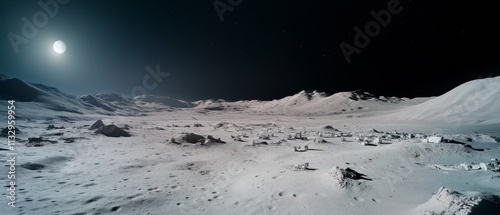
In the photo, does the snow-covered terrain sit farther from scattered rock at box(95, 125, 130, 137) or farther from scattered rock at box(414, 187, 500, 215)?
scattered rock at box(95, 125, 130, 137)

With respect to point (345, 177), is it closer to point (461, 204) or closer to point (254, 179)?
point (461, 204)

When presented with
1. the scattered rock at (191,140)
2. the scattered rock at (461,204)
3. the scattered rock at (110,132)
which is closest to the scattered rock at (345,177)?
the scattered rock at (461,204)

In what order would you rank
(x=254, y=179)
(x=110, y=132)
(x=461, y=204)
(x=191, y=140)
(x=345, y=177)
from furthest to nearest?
(x=110, y=132) < (x=191, y=140) < (x=254, y=179) < (x=345, y=177) < (x=461, y=204)

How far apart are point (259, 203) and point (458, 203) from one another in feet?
10.5

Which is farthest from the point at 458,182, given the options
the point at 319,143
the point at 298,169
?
the point at 319,143

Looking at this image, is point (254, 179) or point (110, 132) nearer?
point (254, 179)

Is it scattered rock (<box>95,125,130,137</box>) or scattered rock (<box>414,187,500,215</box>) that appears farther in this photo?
scattered rock (<box>95,125,130,137</box>)

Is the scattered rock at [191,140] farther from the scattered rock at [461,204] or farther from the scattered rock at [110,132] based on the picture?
the scattered rock at [461,204]

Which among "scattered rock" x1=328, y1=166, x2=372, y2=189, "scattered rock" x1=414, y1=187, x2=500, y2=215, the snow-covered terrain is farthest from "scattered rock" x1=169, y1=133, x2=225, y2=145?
"scattered rock" x1=414, y1=187, x2=500, y2=215

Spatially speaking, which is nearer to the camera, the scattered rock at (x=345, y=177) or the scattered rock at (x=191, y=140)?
the scattered rock at (x=345, y=177)

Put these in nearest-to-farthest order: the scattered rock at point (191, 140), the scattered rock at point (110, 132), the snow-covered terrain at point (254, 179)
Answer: the snow-covered terrain at point (254, 179) < the scattered rock at point (191, 140) < the scattered rock at point (110, 132)

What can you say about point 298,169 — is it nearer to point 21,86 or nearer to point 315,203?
point 315,203

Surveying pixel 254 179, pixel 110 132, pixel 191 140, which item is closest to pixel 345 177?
pixel 254 179

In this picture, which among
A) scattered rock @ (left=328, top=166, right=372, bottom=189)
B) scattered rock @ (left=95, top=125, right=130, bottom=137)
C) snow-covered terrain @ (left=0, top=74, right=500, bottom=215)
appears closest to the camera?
snow-covered terrain @ (left=0, top=74, right=500, bottom=215)
